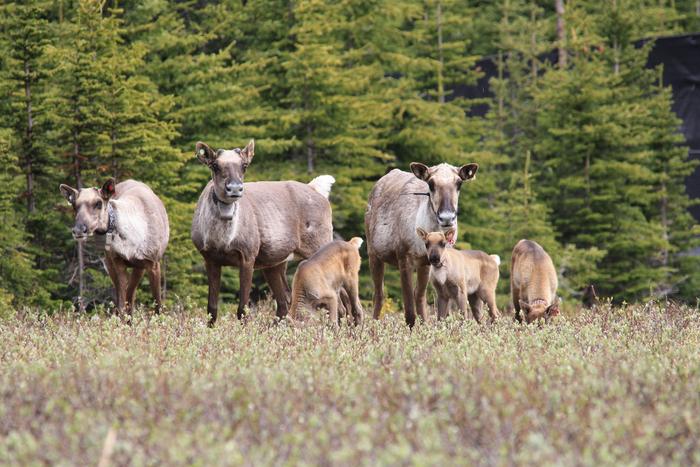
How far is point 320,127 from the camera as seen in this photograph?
26109 mm

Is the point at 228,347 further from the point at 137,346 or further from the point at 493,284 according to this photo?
the point at 493,284

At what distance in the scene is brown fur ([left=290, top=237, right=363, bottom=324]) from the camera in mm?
12945

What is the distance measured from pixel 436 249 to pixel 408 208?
1.14 m

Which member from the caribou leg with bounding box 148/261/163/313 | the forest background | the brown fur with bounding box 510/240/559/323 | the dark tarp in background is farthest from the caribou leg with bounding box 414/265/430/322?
the dark tarp in background

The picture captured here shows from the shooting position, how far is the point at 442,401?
6914 millimetres

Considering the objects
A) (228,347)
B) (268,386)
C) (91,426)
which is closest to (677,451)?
(268,386)

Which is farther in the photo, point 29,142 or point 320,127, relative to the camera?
point 320,127

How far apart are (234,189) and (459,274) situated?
3029 millimetres

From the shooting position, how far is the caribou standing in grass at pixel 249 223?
42.2ft

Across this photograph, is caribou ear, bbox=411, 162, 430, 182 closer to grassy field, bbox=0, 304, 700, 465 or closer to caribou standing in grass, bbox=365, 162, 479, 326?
caribou standing in grass, bbox=365, 162, 479, 326

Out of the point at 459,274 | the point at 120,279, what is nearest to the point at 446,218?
the point at 459,274

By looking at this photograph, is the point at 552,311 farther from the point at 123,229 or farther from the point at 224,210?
the point at 123,229

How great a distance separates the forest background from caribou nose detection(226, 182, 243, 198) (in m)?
6.57

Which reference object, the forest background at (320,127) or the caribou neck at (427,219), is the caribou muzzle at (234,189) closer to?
the caribou neck at (427,219)
